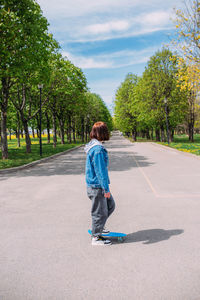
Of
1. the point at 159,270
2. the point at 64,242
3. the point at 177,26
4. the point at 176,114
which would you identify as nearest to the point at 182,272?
the point at 159,270

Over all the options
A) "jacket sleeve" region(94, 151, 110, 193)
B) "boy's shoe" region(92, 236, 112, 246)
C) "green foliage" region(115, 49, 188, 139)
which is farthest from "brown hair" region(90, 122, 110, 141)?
"green foliage" region(115, 49, 188, 139)

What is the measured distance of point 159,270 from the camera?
11.2ft

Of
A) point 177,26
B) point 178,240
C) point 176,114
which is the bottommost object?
point 178,240

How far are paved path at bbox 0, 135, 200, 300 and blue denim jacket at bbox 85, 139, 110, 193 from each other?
0.98 meters

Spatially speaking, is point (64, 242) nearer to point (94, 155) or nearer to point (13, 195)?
point (94, 155)

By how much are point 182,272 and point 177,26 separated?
21.2m

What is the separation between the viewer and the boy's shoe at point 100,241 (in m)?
4.26

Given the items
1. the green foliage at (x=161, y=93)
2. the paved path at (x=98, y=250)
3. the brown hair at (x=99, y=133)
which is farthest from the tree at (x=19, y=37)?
the green foliage at (x=161, y=93)

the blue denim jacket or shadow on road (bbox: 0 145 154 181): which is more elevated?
the blue denim jacket

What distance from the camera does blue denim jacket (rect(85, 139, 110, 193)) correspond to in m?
4.06

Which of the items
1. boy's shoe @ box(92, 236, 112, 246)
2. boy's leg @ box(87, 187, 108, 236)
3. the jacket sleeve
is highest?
the jacket sleeve

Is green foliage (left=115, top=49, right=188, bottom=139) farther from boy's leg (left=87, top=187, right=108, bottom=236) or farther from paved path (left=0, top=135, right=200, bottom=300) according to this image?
boy's leg (left=87, top=187, right=108, bottom=236)

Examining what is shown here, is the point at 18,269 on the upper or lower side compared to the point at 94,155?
lower

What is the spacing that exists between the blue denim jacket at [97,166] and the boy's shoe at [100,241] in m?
0.81
